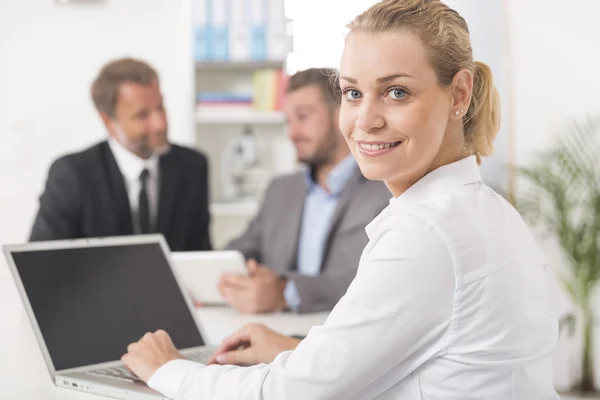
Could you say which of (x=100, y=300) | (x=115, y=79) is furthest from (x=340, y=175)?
(x=100, y=300)

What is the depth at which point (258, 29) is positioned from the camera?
169 inches

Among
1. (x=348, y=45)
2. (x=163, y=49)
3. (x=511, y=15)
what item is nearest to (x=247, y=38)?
(x=163, y=49)

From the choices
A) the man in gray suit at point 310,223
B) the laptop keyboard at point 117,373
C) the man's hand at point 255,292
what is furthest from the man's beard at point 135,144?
the laptop keyboard at point 117,373

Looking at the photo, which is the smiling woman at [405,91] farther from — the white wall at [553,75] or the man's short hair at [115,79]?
the white wall at [553,75]

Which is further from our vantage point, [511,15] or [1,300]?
[511,15]

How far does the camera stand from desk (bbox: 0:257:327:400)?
1257 millimetres

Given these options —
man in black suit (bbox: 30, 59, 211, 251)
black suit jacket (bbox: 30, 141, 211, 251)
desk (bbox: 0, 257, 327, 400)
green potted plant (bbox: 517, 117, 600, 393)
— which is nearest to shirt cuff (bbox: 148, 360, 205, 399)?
desk (bbox: 0, 257, 327, 400)

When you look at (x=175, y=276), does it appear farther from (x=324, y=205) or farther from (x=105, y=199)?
(x=105, y=199)

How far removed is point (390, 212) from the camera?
3.50 ft

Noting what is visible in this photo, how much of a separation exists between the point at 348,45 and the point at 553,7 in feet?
11.6

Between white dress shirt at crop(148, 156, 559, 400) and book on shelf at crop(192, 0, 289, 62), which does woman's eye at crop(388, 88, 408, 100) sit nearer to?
white dress shirt at crop(148, 156, 559, 400)

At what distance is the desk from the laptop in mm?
43

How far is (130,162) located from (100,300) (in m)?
2.14

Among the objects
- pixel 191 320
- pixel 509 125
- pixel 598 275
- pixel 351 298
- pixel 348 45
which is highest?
pixel 348 45
